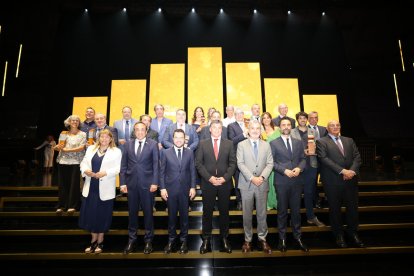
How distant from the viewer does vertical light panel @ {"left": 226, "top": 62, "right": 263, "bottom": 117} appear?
673 centimetres

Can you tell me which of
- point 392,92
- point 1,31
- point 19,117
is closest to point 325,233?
point 392,92

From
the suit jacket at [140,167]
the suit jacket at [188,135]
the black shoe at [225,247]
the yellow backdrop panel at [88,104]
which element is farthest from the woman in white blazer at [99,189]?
the yellow backdrop panel at [88,104]

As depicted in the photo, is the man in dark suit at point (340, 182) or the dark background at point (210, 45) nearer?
the man in dark suit at point (340, 182)

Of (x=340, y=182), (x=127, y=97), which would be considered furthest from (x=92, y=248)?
(x=127, y=97)

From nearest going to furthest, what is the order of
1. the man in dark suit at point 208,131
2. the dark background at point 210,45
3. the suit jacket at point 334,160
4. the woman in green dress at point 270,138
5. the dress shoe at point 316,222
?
1. the suit jacket at point 334,160
2. the dress shoe at point 316,222
3. the woman in green dress at point 270,138
4. the man in dark suit at point 208,131
5. the dark background at point 210,45

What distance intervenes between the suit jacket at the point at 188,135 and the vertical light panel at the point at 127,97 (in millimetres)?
3270

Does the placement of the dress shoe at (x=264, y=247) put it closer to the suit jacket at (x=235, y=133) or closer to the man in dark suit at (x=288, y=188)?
the man in dark suit at (x=288, y=188)

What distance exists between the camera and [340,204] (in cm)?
304

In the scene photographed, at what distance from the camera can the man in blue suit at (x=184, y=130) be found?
3.58 meters

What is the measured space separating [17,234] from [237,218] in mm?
3296

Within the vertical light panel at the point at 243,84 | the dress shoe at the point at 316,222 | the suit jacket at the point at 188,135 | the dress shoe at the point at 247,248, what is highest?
the vertical light panel at the point at 243,84

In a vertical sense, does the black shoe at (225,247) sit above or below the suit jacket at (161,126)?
below

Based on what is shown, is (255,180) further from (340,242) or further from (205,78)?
(205,78)

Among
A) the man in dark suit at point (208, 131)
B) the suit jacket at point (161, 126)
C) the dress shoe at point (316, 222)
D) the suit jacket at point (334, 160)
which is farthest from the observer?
the suit jacket at point (161, 126)
